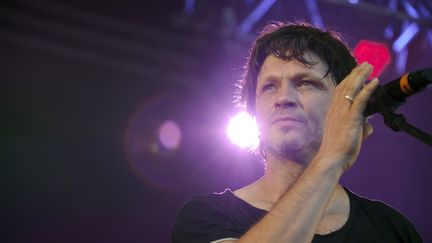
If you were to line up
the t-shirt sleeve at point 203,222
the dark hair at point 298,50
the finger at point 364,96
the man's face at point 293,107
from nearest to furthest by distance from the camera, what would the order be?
the finger at point 364,96 → the t-shirt sleeve at point 203,222 → the man's face at point 293,107 → the dark hair at point 298,50

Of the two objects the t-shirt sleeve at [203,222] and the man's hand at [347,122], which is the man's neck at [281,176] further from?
the man's hand at [347,122]

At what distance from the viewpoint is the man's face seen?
1.71 meters

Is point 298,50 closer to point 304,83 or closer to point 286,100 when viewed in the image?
point 304,83

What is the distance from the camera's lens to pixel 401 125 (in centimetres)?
116

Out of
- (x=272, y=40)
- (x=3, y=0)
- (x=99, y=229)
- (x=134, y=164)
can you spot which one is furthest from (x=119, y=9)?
(x=272, y=40)

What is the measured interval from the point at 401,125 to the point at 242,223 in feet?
2.12

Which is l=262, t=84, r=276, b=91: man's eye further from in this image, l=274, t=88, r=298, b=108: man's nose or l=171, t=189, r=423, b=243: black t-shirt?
l=171, t=189, r=423, b=243: black t-shirt

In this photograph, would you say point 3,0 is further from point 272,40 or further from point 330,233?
point 330,233

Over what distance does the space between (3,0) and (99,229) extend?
1924 mm

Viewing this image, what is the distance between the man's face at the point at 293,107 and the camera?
67.1 inches

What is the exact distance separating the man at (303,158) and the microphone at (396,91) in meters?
0.02

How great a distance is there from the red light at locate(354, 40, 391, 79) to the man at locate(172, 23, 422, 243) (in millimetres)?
1874

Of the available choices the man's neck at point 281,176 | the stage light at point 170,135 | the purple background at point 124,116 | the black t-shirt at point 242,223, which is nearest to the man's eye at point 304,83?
the man's neck at point 281,176

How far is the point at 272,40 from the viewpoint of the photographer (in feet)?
6.87
